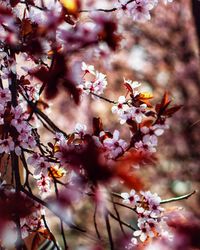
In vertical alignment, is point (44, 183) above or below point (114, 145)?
above

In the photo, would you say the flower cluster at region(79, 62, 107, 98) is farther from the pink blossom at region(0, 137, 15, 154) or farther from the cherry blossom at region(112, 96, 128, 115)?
the pink blossom at region(0, 137, 15, 154)

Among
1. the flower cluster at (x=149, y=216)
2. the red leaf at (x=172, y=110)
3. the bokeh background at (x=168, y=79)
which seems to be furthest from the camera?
the bokeh background at (x=168, y=79)

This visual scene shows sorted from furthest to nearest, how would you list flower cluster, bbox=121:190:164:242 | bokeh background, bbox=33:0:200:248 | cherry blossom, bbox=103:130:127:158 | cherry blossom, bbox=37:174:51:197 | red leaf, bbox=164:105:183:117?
bokeh background, bbox=33:0:200:248 < cherry blossom, bbox=37:174:51:197 < flower cluster, bbox=121:190:164:242 < cherry blossom, bbox=103:130:127:158 < red leaf, bbox=164:105:183:117

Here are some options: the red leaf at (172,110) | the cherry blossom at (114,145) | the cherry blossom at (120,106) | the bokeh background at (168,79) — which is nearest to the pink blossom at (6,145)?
the cherry blossom at (114,145)

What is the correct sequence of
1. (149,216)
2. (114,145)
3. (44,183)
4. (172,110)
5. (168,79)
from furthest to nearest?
(168,79)
(44,183)
(149,216)
(114,145)
(172,110)

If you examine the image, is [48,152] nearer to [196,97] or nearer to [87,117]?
[87,117]

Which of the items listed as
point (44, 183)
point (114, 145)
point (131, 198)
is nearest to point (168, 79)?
point (44, 183)

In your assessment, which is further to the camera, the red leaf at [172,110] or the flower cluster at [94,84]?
the flower cluster at [94,84]

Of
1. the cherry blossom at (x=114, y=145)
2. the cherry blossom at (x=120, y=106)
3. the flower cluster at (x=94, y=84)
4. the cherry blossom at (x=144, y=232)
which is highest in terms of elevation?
the flower cluster at (x=94, y=84)

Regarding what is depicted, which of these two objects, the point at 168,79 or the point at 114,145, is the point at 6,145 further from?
the point at 168,79

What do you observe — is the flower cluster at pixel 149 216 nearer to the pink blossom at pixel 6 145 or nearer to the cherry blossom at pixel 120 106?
the cherry blossom at pixel 120 106

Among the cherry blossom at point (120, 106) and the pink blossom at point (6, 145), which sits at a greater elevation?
the cherry blossom at point (120, 106)

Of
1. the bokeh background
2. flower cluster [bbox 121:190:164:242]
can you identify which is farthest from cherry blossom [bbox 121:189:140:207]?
the bokeh background
